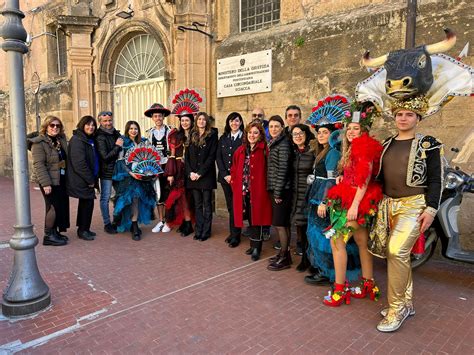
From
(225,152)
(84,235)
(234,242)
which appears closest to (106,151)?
(84,235)

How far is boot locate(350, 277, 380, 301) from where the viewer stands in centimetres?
384

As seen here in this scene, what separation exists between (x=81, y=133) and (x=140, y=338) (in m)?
Result: 3.72

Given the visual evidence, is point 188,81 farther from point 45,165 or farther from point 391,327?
point 391,327

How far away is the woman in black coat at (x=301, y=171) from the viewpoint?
452cm

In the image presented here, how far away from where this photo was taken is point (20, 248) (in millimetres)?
3584

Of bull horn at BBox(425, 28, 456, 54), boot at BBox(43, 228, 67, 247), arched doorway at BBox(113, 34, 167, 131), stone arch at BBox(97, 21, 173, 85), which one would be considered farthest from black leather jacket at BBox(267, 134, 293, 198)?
arched doorway at BBox(113, 34, 167, 131)

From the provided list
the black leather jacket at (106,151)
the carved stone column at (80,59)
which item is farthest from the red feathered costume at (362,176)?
the carved stone column at (80,59)

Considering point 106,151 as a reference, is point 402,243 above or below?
below

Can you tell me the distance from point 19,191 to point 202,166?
271 cm

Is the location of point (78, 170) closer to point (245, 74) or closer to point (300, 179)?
point (300, 179)

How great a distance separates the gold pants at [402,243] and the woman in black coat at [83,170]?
4.39 metres

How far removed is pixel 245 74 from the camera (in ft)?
24.4

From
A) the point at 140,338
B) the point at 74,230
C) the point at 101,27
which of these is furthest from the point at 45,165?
the point at 101,27

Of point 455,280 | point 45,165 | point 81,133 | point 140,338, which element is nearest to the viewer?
point 140,338
